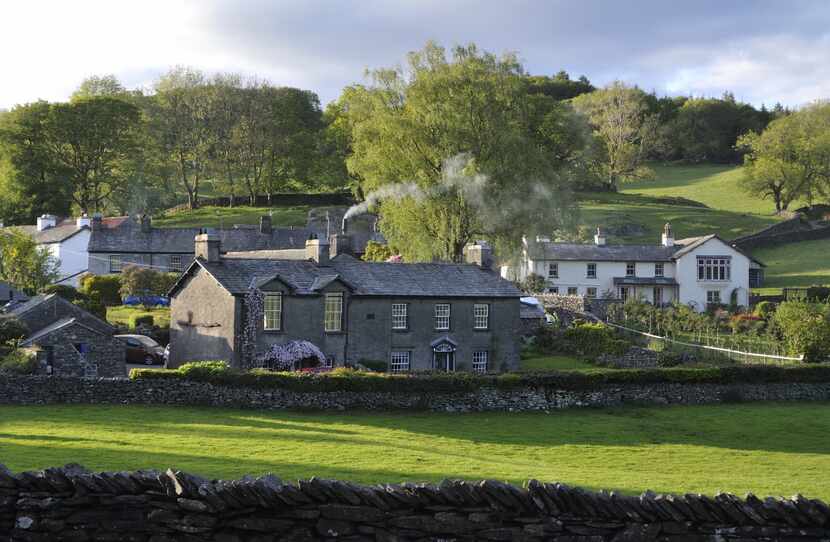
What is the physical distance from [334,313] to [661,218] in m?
70.0

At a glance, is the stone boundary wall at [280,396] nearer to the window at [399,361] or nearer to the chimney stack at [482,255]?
the window at [399,361]

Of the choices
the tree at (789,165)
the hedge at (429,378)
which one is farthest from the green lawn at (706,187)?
the hedge at (429,378)

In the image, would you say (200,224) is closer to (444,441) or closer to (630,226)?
(630,226)

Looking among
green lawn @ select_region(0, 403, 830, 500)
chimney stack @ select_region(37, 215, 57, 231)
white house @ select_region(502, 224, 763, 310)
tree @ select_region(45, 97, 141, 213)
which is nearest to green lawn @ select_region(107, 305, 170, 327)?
chimney stack @ select_region(37, 215, 57, 231)

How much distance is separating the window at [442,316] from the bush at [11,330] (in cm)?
1934

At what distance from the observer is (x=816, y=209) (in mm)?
118875

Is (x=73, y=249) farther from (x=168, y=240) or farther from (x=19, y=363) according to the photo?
(x=19, y=363)

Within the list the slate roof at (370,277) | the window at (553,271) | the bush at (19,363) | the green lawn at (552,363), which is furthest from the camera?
the window at (553,271)

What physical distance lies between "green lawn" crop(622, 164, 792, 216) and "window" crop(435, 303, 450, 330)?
253 feet

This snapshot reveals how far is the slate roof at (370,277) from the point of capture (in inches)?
1874

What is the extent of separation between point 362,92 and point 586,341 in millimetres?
25413

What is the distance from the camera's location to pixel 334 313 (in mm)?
49281

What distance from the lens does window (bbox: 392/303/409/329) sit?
5088cm

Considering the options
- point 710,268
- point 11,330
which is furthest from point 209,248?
point 710,268
